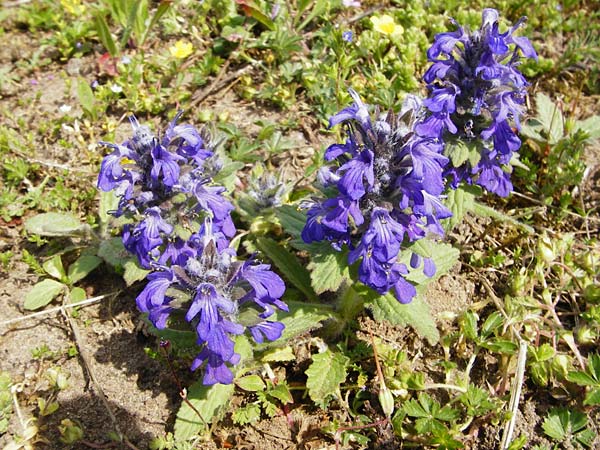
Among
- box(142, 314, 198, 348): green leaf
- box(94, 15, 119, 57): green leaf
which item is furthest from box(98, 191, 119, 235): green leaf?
box(94, 15, 119, 57): green leaf

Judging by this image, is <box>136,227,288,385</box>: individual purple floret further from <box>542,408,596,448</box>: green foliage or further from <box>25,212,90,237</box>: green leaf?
<box>542,408,596,448</box>: green foliage

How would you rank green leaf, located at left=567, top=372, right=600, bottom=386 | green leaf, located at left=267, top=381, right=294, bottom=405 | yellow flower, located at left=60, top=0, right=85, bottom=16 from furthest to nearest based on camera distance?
yellow flower, located at left=60, top=0, right=85, bottom=16 < green leaf, located at left=267, top=381, right=294, bottom=405 < green leaf, located at left=567, top=372, right=600, bottom=386

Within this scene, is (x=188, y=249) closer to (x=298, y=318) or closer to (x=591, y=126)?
(x=298, y=318)

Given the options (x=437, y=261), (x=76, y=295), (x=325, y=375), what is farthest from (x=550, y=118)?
(x=76, y=295)

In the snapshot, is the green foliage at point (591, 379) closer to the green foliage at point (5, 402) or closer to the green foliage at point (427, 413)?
the green foliage at point (427, 413)

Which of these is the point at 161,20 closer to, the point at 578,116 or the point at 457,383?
the point at 578,116

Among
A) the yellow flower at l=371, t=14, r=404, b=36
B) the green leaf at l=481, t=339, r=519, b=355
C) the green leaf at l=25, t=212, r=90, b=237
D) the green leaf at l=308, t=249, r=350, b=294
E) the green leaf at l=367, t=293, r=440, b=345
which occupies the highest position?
the yellow flower at l=371, t=14, r=404, b=36

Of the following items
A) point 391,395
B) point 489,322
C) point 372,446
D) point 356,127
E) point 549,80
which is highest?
point 356,127

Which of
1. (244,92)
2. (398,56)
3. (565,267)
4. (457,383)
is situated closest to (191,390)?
(457,383)
